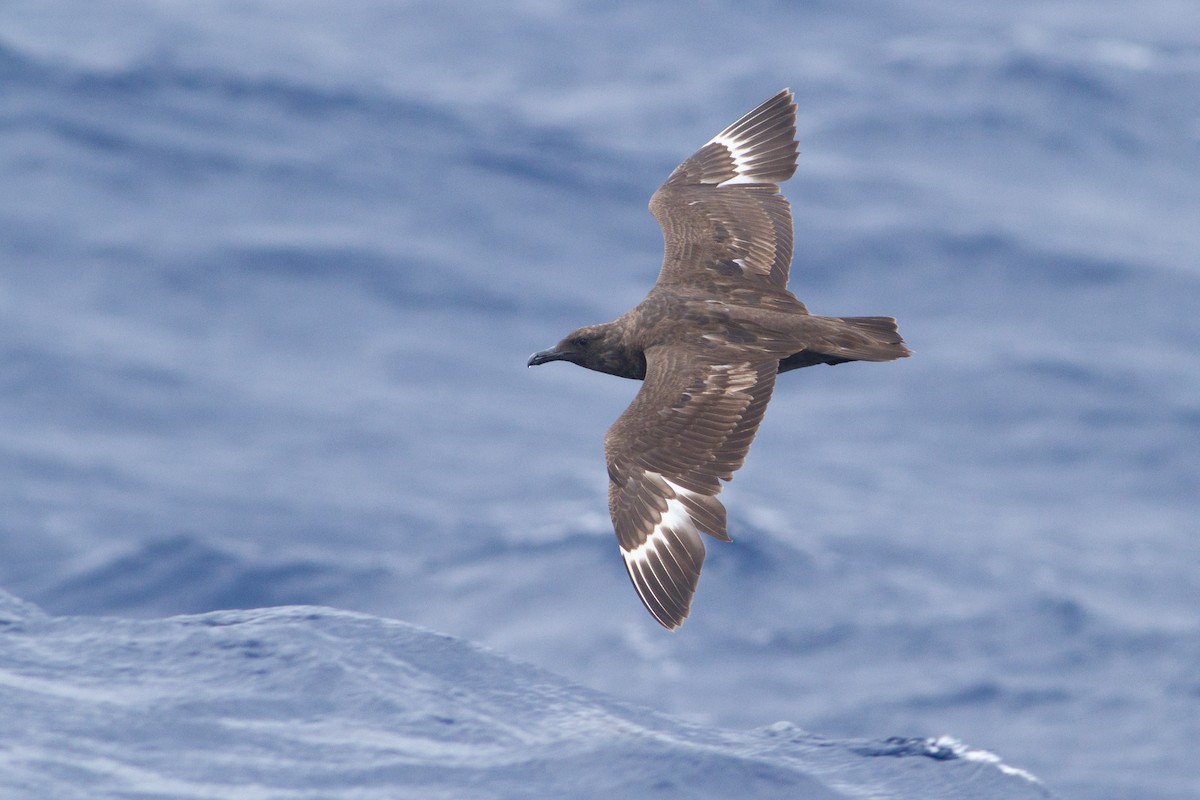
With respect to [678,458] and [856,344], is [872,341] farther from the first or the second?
[678,458]

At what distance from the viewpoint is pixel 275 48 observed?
22.0 m

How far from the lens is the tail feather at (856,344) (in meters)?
9.26

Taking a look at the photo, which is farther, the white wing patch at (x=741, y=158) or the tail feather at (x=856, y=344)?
the white wing patch at (x=741, y=158)

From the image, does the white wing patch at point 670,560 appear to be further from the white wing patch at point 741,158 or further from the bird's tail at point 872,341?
the white wing patch at point 741,158

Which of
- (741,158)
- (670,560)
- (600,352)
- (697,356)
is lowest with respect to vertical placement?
(670,560)

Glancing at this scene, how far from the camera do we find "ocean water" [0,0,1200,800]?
14945 mm

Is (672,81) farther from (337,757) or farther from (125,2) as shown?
(337,757)

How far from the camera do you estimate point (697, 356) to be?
9414 mm

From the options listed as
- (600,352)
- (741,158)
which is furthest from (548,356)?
(741,158)

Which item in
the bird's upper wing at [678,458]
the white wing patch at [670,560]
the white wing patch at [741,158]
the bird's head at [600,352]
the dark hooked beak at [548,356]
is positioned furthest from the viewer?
the white wing patch at [741,158]

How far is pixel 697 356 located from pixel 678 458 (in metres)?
0.73

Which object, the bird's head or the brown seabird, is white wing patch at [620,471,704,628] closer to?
the brown seabird

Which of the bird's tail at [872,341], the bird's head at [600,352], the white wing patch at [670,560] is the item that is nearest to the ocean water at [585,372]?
the bird's head at [600,352]

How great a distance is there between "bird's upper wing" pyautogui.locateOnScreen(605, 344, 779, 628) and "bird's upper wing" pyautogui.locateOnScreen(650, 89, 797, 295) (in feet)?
3.47
